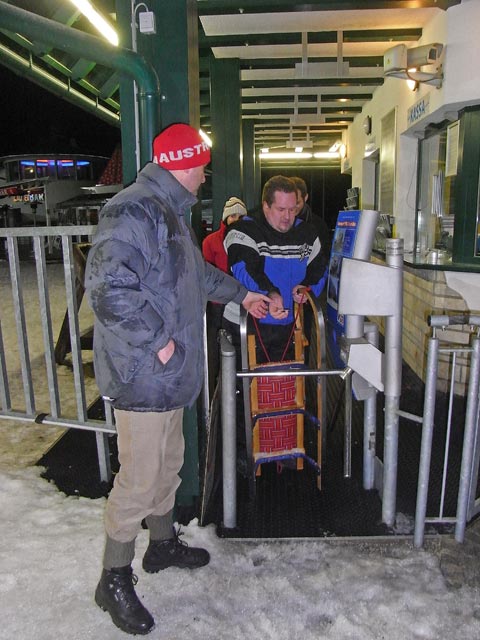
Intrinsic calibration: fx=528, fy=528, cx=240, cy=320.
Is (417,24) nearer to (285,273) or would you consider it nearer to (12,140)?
(285,273)

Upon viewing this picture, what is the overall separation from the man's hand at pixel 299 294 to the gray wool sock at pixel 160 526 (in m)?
1.46

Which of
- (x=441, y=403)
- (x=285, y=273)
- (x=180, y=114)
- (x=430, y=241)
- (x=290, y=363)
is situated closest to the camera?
(x=180, y=114)

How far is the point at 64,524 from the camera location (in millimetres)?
2771

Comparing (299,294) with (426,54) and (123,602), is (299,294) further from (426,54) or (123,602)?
(426,54)

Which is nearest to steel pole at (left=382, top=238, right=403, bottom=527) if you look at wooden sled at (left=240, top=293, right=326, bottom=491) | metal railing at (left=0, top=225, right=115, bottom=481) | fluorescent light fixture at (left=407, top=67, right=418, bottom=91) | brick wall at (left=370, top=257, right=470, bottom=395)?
wooden sled at (left=240, top=293, right=326, bottom=491)

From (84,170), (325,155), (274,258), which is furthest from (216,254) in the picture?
(84,170)

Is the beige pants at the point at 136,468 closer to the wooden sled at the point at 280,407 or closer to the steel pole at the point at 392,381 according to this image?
the wooden sled at the point at 280,407

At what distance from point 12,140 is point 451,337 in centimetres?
4569

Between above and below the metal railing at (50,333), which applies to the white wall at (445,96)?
A: above

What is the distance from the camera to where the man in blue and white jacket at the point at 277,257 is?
127 inches

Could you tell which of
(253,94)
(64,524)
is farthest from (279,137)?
(64,524)

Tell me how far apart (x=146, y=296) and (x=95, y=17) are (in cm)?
445

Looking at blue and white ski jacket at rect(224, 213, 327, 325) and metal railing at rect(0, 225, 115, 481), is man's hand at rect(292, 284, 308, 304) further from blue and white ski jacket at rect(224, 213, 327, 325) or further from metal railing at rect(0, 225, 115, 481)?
metal railing at rect(0, 225, 115, 481)

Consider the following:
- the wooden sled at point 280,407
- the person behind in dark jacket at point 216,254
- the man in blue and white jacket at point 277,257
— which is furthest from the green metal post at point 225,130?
the wooden sled at point 280,407
